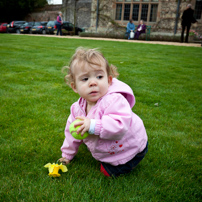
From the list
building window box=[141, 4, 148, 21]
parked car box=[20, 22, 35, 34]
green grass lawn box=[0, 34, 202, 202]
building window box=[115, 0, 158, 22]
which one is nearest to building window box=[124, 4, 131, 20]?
building window box=[115, 0, 158, 22]

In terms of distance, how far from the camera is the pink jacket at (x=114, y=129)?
1400 millimetres

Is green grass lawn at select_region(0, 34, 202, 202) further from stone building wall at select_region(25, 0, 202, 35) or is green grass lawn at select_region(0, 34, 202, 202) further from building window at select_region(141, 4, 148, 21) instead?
building window at select_region(141, 4, 148, 21)

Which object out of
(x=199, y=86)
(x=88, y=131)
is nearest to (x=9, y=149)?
(x=88, y=131)

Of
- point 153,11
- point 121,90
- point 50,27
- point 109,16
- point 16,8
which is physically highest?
point 16,8

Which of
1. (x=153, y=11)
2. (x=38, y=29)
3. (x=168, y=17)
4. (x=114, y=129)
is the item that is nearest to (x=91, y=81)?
(x=114, y=129)

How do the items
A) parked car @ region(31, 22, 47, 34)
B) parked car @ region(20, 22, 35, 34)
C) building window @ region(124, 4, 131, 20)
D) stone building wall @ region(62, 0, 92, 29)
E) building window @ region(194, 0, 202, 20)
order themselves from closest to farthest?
building window @ region(194, 0, 202, 20), building window @ region(124, 4, 131, 20), parked car @ region(31, 22, 47, 34), parked car @ region(20, 22, 35, 34), stone building wall @ region(62, 0, 92, 29)

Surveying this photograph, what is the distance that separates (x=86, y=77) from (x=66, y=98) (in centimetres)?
187

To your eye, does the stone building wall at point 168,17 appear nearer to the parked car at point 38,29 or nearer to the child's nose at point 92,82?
the parked car at point 38,29

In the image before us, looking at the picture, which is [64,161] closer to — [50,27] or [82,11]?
[50,27]

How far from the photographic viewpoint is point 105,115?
1.43m

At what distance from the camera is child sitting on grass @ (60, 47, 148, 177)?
141cm

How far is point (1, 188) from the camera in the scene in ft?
4.83

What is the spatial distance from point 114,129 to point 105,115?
0.39 feet

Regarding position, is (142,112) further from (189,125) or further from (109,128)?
(109,128)
